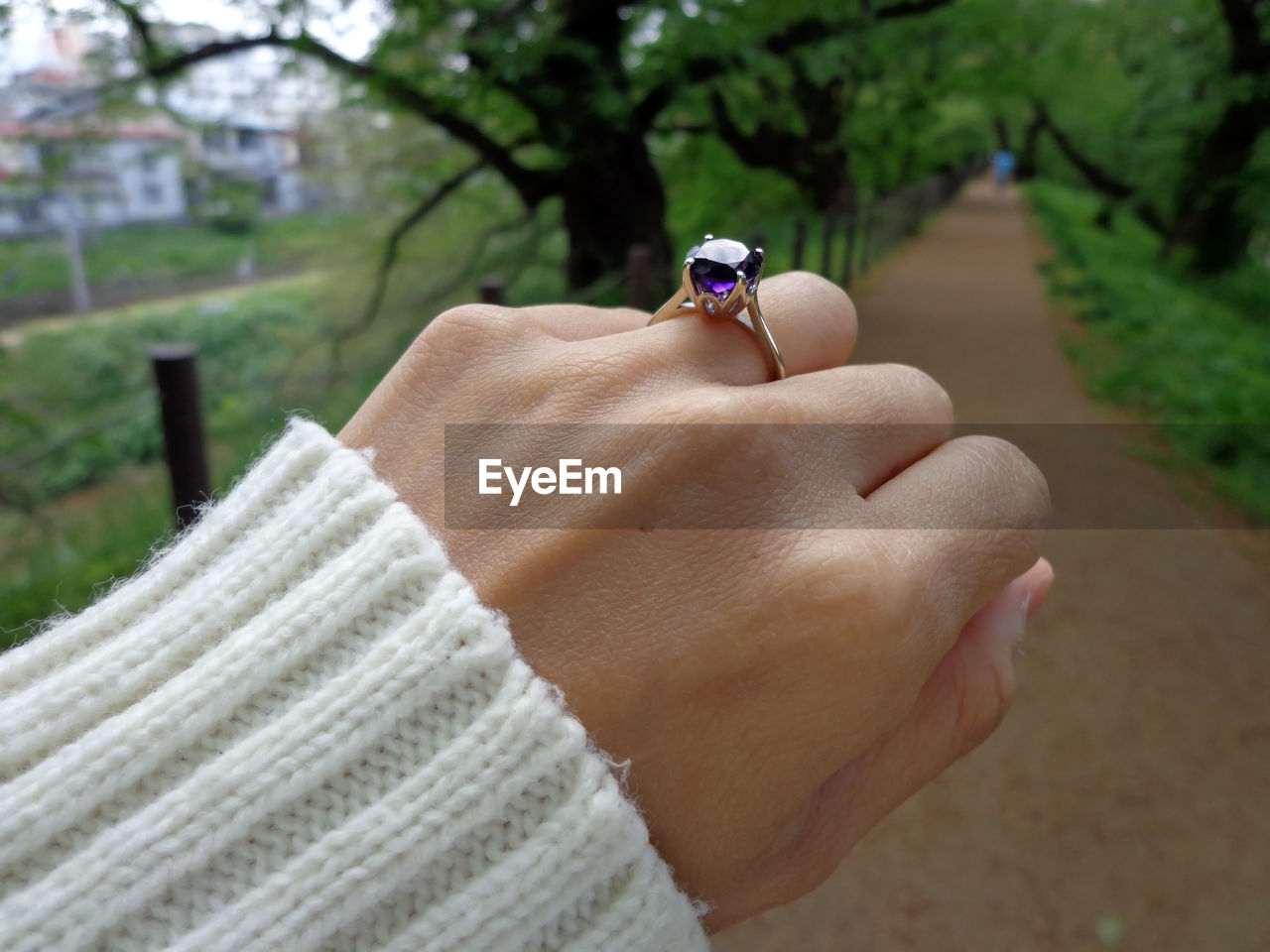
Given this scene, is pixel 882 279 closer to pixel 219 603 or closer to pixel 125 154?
pixel 125 154

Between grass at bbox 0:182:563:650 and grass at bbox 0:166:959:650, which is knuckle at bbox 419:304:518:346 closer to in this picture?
grass at bbox 0:182:563:650

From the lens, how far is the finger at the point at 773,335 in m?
1.09

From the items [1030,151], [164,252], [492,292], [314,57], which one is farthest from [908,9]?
[1030,151]

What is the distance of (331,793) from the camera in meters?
0.85

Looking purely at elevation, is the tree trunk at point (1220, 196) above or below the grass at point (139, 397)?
above

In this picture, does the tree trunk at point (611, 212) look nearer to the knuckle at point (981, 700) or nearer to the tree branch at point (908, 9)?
the tree branch at point (908, 9)

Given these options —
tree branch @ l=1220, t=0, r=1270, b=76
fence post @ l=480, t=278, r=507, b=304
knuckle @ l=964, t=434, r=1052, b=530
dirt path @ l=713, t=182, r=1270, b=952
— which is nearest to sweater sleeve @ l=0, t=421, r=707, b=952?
knuckle @ l=964, t=434, r=1052, b=530

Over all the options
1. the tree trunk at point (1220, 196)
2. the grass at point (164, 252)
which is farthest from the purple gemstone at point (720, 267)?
the tree trunk at point (1220, 196)

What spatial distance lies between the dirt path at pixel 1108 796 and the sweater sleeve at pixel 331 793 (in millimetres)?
1915

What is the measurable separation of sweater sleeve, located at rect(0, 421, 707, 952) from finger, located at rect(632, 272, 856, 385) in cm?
38

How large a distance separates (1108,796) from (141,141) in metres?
7.17

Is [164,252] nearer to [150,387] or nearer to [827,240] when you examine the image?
[150,387]

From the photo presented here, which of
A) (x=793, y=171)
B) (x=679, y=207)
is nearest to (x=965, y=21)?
(x=793, y=171)

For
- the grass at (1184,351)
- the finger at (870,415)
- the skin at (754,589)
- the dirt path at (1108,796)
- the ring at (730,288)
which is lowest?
the dirt path at (1108,796)
